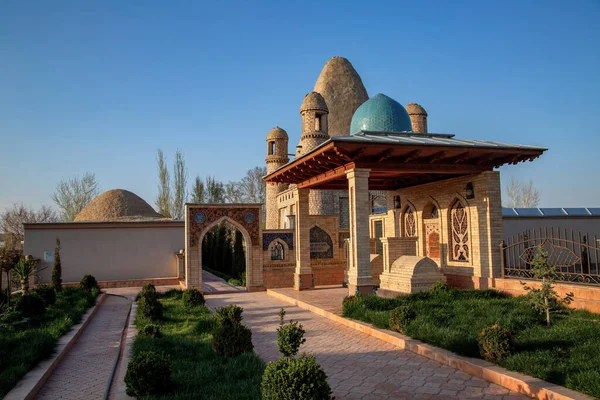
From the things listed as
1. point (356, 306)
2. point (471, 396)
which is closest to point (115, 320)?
point (356, 306)

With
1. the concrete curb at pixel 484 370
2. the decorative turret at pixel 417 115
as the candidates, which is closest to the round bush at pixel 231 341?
the concrete curb at pixel 484 370

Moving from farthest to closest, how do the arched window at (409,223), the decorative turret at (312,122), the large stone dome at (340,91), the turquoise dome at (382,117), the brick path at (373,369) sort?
the large stone dome at (340,91), the decorative turret at (312,122), the arched window at (409,223), the turquoise dome at (382,117), the brick path at (373,369)

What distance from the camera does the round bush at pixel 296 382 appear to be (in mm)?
3896

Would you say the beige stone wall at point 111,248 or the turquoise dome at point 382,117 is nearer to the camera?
the turquoise dome at point 382,117

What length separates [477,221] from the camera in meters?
11.7

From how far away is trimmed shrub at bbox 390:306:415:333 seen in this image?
782cm

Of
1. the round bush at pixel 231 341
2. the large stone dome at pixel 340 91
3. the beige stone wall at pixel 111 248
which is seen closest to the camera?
the round bush at pixel 231 341

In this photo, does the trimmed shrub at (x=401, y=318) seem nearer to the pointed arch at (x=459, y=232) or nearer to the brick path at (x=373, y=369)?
the brick path at (x=373, y=369)

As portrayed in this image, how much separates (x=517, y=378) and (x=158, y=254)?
15.7 m

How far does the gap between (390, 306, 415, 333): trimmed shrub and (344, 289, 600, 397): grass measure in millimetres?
122

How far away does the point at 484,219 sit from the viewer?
11.5m

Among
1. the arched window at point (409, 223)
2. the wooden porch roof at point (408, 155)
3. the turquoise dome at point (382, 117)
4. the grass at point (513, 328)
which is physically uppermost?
the turquoise dome at point (382, 117)

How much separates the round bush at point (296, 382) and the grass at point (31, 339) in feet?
10.7

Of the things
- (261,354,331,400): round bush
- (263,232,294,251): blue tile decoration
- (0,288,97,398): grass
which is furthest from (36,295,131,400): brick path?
(263,232,294,251): blue tile decoration
